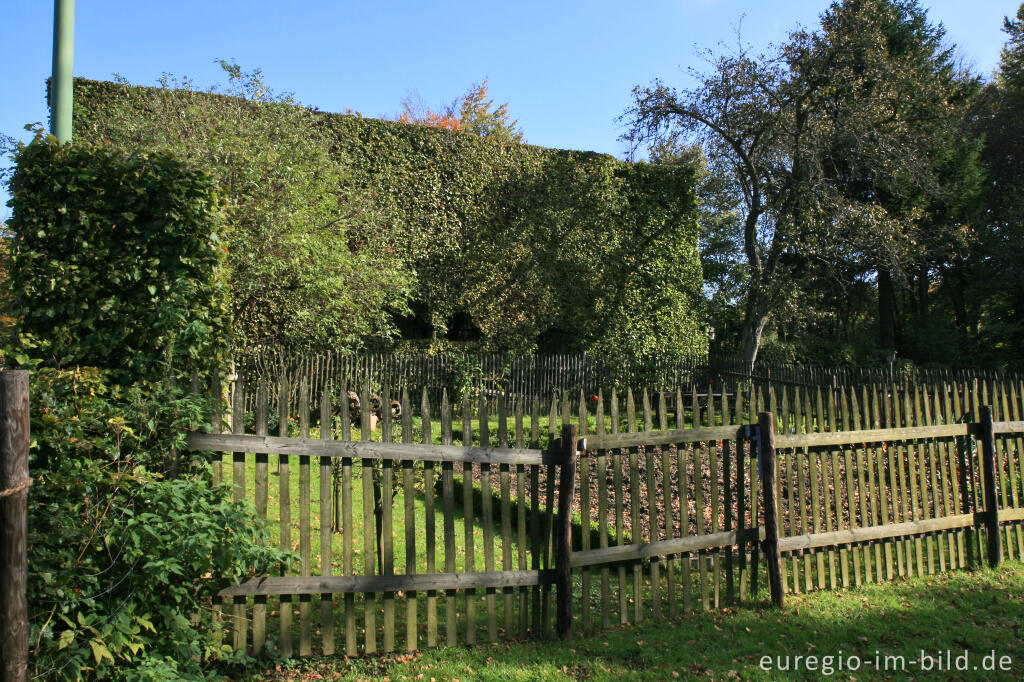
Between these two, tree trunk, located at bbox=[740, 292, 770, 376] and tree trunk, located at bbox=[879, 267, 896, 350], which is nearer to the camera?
tree trunk, located at bbox=[740, 292, 770, 376]

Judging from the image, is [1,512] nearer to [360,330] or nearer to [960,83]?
[360,330]

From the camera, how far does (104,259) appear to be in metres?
4.02

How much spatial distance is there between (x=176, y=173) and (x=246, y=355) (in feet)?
33.6

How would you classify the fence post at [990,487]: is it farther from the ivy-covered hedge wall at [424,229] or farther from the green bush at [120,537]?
the ivy-covered hedge wall at [424,229]

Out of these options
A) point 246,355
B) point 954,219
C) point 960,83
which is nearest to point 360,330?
point 246,355

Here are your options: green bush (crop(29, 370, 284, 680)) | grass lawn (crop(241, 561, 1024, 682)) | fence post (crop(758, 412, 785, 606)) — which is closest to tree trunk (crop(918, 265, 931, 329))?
grass lawn (crop(241, 561, 1024, 682))

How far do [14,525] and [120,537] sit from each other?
18.0 inches

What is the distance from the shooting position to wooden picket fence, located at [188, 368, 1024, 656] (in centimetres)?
415

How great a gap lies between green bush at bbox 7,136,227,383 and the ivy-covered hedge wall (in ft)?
24.0

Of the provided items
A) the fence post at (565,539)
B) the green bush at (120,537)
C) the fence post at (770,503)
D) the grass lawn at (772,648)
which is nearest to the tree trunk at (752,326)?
the grass lawn at (772,648)

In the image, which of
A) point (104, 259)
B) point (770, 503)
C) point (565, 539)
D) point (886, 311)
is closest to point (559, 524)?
point (565, 539)

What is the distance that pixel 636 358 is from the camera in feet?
57.3

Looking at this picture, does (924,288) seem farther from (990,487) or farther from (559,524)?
→ (559,524)

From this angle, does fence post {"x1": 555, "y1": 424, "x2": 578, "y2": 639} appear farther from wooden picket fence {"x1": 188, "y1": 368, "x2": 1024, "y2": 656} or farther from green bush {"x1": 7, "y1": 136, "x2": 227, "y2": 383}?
green bush {"x1": 7, "y1": 136, "x2": 227, "y2": 383}
